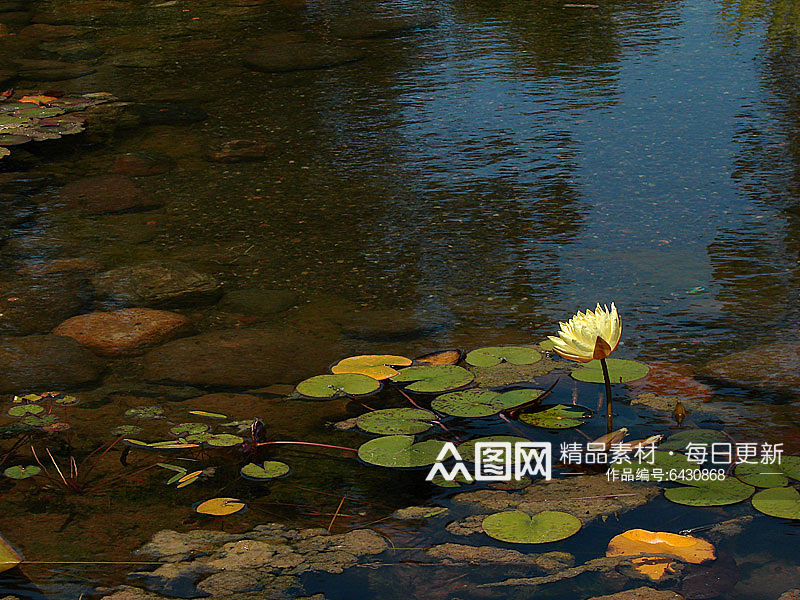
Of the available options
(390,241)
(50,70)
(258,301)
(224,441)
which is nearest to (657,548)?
(224,441)

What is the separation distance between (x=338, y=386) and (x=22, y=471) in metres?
0.80

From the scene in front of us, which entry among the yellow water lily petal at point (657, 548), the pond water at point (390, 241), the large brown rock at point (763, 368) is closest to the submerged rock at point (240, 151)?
the pond water at point (390, 241)

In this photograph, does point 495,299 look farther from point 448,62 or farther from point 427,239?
point 448,62

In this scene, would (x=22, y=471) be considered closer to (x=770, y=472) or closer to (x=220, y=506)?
(x=220, y=506)

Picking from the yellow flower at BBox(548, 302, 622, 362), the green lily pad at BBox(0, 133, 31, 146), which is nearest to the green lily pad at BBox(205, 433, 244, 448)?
the yellow flower at BBox(548, 302, 622, 362)

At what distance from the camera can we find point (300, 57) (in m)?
5.89

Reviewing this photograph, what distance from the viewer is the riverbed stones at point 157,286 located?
119 inches

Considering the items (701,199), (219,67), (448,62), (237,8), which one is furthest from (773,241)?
(237,8)

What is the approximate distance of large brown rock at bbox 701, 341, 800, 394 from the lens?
7.28 ft

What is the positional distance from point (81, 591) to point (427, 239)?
2.05 meters

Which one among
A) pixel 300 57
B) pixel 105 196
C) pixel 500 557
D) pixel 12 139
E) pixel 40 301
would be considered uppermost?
pixel 300 57

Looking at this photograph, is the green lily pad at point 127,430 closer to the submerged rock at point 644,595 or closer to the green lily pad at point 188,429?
the green lily pad at point 188,429

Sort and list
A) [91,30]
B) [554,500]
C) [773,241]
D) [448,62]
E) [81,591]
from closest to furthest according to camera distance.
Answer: [81,591] < [554,500] < [773,241] < [448,62] < [91,30]

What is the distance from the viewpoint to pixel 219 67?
5883 mm
